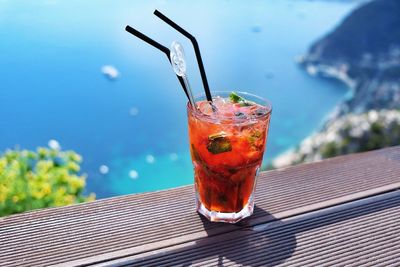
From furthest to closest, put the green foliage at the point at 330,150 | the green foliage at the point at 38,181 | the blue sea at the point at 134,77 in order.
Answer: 1. the green foliage at the point at 330,150
2. the blue sea at the point at 134,77
3. the green foliage at the point at 38,181

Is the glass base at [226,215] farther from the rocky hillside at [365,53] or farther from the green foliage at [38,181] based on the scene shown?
the rocky hillside at [365,53]

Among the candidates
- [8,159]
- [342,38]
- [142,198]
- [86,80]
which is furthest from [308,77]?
[142,198]

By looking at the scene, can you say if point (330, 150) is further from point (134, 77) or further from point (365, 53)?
point (365, 53)

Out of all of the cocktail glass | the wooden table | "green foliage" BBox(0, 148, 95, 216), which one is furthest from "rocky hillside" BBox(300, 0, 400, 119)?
the cocktail glass

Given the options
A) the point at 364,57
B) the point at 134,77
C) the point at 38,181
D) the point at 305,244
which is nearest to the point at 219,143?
the point at 305,244

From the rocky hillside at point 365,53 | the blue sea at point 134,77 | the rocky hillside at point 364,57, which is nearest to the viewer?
the blue sea at point 134,77

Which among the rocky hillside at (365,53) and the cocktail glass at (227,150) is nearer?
the cocktail glass at (227,150)

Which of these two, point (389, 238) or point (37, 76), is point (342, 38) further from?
point (389, 238)

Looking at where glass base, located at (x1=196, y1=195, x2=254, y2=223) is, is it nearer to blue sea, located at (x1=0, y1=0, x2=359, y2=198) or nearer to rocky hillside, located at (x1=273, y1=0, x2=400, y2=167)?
blue sea, located at (x1=0, y1=0, x2=359, y2=198)

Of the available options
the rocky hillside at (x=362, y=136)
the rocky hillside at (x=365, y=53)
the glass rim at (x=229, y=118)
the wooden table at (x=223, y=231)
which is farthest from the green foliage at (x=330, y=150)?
the glass rim at (x=229, y=118)
